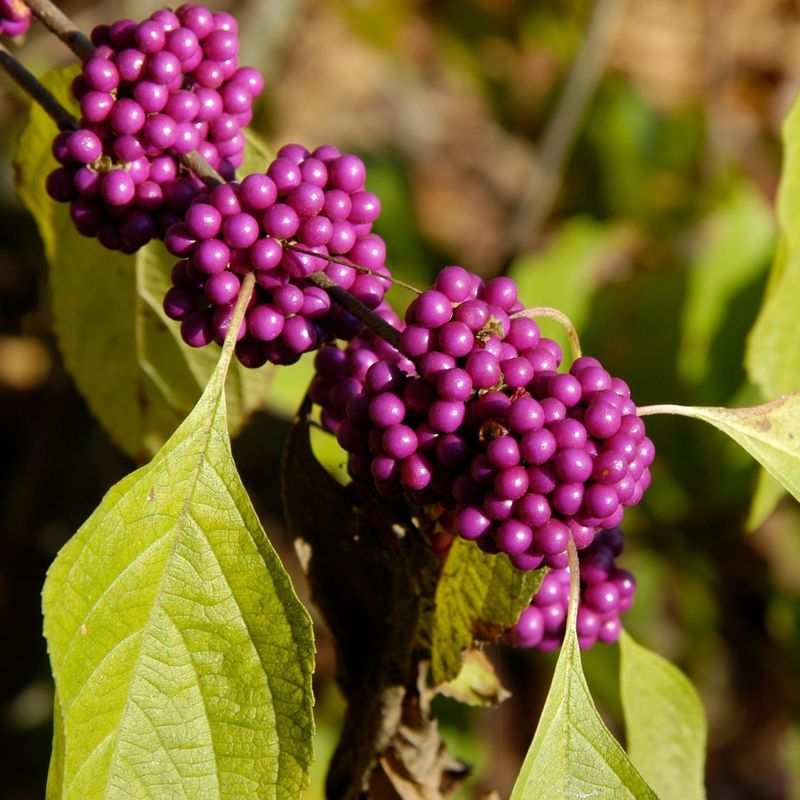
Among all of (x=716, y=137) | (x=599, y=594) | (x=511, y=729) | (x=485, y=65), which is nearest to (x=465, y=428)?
(x=599, y=594)

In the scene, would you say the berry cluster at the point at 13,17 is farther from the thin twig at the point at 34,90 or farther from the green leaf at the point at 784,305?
the green leaf at the point at 784,305

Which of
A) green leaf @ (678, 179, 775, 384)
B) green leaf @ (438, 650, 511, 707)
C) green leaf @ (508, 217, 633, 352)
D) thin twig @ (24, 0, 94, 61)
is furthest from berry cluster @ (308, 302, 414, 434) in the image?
green leaf @ (678, 179, 775, 384)

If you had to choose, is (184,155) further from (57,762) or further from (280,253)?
(57,762)

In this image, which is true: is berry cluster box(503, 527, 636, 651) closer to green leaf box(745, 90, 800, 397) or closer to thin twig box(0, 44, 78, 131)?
green leaf box(745, 90, 800, 397)

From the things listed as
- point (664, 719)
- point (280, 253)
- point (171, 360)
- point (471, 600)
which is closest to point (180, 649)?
point (471, 600)

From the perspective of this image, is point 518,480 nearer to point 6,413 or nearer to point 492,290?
point 492,290

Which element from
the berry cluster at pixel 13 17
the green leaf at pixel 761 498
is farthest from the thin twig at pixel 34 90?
the green leaf at pixel 761 498
